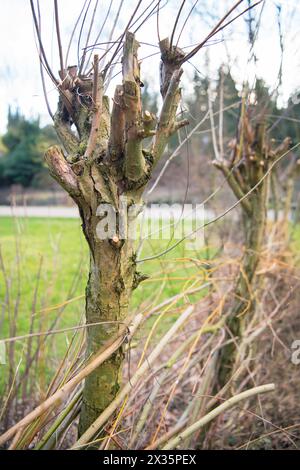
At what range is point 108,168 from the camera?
124 centimetres

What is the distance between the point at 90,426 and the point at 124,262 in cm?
62

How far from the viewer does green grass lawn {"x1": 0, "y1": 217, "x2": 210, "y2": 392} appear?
2.39 metres

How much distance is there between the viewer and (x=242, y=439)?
8.09ft

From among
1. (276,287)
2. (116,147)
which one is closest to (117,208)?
(116,147)

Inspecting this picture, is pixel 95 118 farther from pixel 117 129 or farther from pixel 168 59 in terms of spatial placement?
pixel 168 59

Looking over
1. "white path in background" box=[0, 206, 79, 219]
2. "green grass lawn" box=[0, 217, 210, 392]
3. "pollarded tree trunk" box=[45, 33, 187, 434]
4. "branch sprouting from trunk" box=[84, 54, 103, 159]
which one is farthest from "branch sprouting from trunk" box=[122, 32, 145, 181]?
"white path in background" box=[0, 206, 79, 219]

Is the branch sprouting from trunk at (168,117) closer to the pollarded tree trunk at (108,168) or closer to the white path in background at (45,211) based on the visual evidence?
the pollarded tree trunk at (108,168)

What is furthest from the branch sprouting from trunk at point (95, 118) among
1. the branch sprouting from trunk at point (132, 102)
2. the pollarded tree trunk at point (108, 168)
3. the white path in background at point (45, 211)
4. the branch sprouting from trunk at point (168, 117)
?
the white path in background at point (45, 211)

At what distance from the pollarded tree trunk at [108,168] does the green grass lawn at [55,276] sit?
1.09 ft

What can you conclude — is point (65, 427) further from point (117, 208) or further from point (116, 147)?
point (116, 147)

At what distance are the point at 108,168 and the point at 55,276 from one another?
1682 mm

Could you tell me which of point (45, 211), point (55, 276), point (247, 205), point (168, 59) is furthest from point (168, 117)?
point (45, 211)

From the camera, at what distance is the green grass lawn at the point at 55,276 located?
2.39 meters
